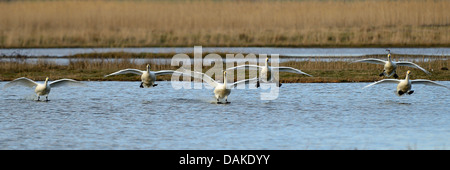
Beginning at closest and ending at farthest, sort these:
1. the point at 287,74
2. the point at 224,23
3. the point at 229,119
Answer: the point at 229,119, the point at 287,74, the point at 224,23

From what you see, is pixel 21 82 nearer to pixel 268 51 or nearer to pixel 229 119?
pixel 229 119

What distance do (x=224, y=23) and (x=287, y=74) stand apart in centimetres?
2632

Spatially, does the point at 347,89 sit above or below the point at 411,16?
below

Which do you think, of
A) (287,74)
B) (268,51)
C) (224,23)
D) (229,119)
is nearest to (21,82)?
(229,119)

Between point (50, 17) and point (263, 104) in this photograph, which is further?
point (50, 17)

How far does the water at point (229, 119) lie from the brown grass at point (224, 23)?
875 inches

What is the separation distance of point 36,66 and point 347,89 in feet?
43.7

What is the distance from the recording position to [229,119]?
17.9 metres

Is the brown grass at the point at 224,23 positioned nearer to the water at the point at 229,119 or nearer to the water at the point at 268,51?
the water at the point at 268,51

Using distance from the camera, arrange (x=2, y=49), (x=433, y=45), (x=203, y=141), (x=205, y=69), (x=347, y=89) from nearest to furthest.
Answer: (x=203, y=141)
(x=347, y=89)
(x=205, y=69)
(x=433, y=45)
(x=2, y=49)

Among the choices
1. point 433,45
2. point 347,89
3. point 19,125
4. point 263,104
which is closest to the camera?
point 19,125

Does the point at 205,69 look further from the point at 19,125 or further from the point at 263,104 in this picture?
the point at 19,125

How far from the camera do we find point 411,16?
5100 cm
